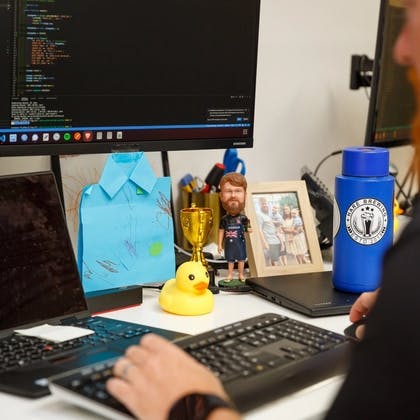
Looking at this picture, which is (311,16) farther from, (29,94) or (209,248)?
(29,94)

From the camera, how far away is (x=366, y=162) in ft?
4.75

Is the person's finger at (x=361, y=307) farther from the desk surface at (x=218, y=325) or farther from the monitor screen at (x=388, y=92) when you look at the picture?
the monitor screen at (x=388, y=92)

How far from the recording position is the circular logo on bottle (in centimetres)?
145

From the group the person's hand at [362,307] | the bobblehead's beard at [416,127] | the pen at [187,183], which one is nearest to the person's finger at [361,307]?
the person's hand at [362,307]

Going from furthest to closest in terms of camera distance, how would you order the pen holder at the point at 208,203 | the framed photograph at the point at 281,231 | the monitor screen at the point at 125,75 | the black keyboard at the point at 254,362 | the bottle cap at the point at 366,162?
the pen holder at the point at 208,203 → the framed photograph at the point at 281,231 → the bottle cap at the point at 366,162 → the monitor screen at the point at 125,75 → the black keyboard at the point at 254,362

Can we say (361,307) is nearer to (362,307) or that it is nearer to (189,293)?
(362,307)

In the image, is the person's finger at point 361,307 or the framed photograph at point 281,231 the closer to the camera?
the person's finger at point 361,307

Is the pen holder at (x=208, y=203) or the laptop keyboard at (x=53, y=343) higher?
the pen holder at (x=208, y=203)

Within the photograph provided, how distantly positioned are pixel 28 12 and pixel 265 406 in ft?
2.32

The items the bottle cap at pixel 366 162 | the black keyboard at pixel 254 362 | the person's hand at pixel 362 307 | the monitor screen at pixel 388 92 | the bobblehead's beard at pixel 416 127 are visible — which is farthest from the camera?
the monitor screen at pixel 388 92

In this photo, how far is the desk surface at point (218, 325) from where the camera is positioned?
3.16 ft

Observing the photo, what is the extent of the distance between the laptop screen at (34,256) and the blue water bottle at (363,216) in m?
0.47

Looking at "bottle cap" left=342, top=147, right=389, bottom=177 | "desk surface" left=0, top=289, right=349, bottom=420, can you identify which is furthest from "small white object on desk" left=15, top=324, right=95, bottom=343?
"bottle cap" left=342, top=147, right=389, bottom=177

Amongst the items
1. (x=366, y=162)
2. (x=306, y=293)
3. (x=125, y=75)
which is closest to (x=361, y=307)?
(x=306, y=293)
